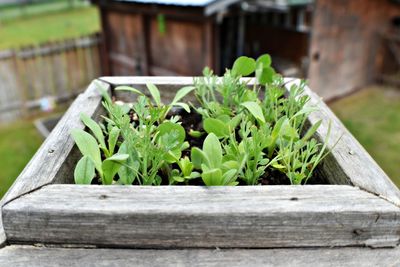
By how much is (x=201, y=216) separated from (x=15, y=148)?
4.16m

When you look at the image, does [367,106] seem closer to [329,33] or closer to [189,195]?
[329,33]

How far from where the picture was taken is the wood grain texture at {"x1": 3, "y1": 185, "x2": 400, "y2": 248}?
0.61 metres

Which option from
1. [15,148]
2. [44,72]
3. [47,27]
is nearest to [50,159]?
[15,148]

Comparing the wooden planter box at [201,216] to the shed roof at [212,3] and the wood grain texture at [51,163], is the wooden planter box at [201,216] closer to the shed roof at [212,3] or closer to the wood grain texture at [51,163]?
the wood grain texture at [51,163]

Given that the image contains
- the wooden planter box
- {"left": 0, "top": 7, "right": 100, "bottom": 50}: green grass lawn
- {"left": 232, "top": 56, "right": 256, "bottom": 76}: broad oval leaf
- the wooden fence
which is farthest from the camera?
{"left": 0, "top": 7, "right": 100, "bottom": 50}: green grass lawn

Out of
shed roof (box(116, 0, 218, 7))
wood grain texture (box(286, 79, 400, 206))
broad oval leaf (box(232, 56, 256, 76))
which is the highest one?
broad oval leaf (box(232, 56, 256, 76))

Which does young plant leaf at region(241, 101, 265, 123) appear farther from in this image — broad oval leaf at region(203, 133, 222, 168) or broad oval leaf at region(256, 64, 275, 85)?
broad oval leaf at region(256, 64, 275, 85)

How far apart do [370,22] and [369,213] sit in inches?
199

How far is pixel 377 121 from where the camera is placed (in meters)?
4.63

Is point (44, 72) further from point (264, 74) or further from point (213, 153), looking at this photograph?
point (213, 153)

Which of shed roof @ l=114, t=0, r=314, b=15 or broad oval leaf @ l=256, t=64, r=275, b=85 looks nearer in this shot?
broad oval leaf @ l=256, t=64, r=275, b=85

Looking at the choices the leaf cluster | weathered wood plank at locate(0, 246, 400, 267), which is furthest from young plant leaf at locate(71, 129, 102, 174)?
weathered wood plank at locate(0, 246, 400, 267)

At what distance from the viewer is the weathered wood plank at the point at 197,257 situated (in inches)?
24.6

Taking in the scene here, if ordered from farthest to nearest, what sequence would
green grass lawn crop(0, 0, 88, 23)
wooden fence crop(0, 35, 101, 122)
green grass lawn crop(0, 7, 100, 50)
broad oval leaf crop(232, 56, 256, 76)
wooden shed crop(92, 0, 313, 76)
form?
green grass lawn crop(0, 0, 88, 23)
green grass lawn crop(0, 7, 100, 50)
wooden fence crop(0, 35, 101, 122)
wooden shed crop(92, 0, 313, 76)
broad oval leaf crop(232, 56, 256, 76)
